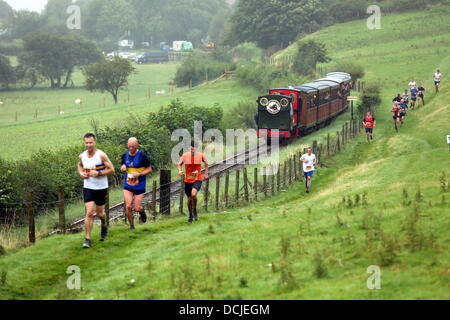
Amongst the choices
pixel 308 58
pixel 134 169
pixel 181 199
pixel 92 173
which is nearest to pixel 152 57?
pixel 308 58

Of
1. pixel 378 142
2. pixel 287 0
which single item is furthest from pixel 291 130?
pixel 287 0

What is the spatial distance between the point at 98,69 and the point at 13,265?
7172cm

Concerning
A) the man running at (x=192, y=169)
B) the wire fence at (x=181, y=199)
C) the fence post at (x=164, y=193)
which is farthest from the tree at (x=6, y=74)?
the man running at (x=192, y=169)

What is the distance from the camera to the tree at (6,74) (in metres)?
93.9

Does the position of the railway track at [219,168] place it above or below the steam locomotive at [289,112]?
below

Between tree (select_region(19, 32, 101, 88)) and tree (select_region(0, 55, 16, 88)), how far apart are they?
3.20 meters

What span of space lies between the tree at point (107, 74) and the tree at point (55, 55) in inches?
742

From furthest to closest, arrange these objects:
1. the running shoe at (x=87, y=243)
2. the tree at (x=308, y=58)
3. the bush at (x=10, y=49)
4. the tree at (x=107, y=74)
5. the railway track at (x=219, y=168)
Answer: the bush at (x=10, y=49)
the tree at (x=107, y=74)
the tree at (x=308, y=58)
the railway track at (x=219, y=168)
the running shoe at (x=87, y=243)

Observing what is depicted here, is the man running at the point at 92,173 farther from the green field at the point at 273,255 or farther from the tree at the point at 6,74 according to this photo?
the tree at the point at 6,74

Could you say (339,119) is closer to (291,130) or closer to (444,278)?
(291,130)

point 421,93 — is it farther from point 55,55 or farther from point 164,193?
point 55,55

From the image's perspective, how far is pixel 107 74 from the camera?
82438 mm

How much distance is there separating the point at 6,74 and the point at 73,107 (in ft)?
72.1
